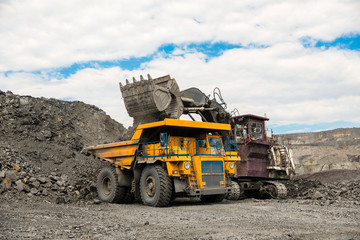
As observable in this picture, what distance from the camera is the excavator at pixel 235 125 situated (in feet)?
43.8

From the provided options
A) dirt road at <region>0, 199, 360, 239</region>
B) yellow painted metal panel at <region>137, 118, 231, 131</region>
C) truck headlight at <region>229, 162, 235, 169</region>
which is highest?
yellow painted metal panel at <region>137, 118, 231, 131</region>

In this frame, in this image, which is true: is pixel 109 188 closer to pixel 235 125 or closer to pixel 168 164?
pixel 168 164

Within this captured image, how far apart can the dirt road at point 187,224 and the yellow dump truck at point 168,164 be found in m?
1.54

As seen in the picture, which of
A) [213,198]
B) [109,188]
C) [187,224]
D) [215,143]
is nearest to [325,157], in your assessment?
[213,198]

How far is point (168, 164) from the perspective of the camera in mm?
11766

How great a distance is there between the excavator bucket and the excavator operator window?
160 inches

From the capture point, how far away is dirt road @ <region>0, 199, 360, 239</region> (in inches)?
261

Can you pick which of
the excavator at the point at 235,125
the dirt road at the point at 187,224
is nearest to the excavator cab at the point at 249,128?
the excavator at the point at 235,125

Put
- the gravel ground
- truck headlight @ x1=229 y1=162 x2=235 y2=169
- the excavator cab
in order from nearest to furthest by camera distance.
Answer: the gravel ground < truck headlight @ x1=229 y1=162 x2=235 y2=169 < the excavator cab

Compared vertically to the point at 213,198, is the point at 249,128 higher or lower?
higher

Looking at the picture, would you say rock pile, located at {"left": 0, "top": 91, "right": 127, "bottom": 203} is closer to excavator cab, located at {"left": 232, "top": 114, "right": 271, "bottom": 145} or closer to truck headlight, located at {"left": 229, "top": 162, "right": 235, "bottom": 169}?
excavator cab, located at {"left": 232, "top": 114, "right": 271, "bottom": 145}

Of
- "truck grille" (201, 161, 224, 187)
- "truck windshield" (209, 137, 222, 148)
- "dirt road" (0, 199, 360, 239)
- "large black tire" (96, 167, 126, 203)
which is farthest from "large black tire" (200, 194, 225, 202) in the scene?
"large black tire" (96, 167, 126, 203)

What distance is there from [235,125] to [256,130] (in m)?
1.03

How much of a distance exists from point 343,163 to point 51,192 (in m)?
26.4
